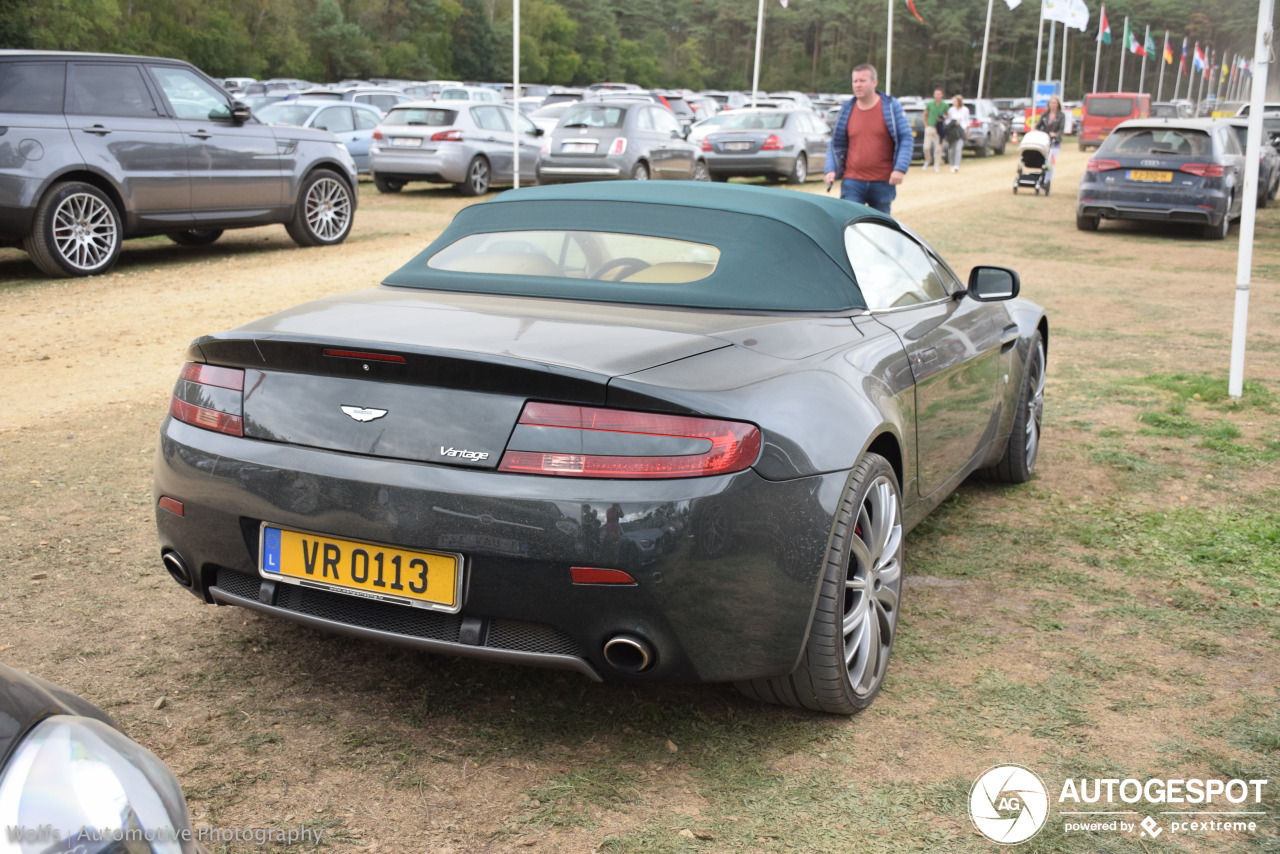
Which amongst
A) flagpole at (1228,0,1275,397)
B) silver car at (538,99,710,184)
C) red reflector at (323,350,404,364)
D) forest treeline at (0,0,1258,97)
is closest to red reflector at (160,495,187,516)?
red reflector at (323,350,404,364)

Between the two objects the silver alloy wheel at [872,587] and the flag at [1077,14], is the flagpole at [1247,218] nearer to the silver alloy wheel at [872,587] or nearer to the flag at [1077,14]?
the silver alloy wheel at [872,587]

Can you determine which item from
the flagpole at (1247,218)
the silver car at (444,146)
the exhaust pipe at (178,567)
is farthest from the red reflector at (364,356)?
the silver car at (444,146)

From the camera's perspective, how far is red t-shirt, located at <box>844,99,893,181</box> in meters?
9.24

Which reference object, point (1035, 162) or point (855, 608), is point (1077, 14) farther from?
point (855, 608)

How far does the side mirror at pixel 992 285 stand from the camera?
437cm

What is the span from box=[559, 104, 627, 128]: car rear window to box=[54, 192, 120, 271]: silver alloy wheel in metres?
9.10

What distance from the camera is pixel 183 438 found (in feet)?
9.75

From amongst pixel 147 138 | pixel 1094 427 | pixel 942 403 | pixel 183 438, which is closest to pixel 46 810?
pixel 183 438

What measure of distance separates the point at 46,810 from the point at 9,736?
0.36 ft

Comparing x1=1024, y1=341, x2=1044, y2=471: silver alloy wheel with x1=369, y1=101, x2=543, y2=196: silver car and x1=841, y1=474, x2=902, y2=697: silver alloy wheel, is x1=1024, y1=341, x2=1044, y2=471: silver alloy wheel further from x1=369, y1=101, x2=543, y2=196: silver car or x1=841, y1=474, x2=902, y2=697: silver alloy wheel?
x1=369, y1=101, x2=543, y2=196: silver car

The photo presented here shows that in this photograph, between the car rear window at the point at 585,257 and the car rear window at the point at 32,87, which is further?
the car rear window at the point at 32,87

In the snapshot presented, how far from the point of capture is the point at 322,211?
1272 cm

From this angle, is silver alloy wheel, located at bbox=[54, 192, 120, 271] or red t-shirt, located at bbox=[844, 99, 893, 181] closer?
red t-shirt, located at bbox=[844, 99, 893, 181]

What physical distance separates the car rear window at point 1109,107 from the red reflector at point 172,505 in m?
42.6
